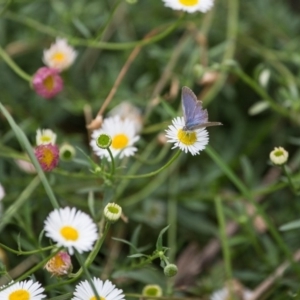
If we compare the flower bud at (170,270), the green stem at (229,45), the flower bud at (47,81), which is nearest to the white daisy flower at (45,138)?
the flower bud at (47,81)

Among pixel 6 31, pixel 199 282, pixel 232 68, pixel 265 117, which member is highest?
pixel 6 31

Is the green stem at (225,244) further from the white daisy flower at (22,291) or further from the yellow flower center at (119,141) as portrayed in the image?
the white daisy flower at (22,291)

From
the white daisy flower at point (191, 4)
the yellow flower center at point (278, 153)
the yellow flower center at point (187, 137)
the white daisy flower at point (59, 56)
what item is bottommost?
the yellow flower center at point (187, 137)

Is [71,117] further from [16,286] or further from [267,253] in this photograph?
[16,286]

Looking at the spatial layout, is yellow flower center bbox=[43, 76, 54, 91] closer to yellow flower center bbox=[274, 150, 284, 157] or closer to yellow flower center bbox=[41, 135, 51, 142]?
yellow flower center bbox=[41, 135, 51, 142]

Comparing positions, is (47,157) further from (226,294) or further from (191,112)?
(226,294)

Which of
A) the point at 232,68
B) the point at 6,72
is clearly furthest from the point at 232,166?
the point at 6,72
